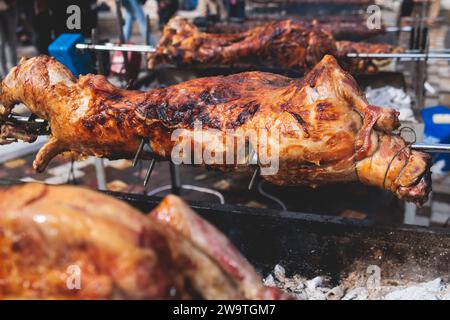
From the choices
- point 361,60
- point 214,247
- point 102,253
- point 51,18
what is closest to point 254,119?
point 214,247

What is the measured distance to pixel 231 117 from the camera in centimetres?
251

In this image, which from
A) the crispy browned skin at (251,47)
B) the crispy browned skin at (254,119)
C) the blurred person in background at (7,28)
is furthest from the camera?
the blurred person in background at (7,28)

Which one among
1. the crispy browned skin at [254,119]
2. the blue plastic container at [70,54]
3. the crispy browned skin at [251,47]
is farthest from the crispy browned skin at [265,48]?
the crispy browned skin at [254,119]

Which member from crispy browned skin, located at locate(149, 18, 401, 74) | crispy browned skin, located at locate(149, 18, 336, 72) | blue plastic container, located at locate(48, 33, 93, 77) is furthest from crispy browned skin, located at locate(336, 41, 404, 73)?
blue plastic container, located at locate(48, 33, 93, 77)

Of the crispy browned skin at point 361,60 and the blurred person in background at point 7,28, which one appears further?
the blurred person in background at point 7,28

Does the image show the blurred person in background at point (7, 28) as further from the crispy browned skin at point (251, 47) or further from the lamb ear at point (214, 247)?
the lamb ear at point (214, 247)

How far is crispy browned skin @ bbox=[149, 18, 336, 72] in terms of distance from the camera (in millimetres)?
4453

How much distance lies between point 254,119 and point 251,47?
224cm

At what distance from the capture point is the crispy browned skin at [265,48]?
14.6 ft

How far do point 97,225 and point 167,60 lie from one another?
3517mm

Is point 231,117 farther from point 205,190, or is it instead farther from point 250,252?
point 205,190

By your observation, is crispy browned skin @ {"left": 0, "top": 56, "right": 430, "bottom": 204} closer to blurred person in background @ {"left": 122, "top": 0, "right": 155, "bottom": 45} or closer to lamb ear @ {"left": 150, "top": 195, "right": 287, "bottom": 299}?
lamb ear @ {"left": 150, "top": 195, "right": 287, "bottom": 299}

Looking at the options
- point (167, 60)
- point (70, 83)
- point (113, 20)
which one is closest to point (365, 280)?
point (70, 83)

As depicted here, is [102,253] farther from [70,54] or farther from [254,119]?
[70,54]
